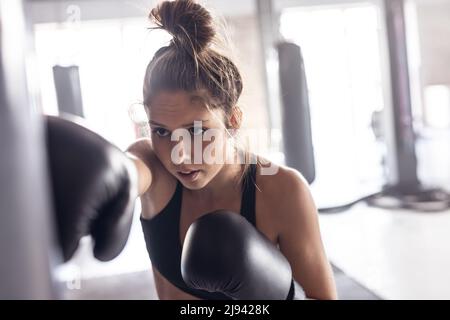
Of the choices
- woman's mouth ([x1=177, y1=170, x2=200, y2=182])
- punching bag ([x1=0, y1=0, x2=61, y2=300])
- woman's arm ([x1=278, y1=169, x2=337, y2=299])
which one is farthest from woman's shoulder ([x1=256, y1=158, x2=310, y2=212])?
punching bag ([x1=0, y1=0, x2=61, y2=300])

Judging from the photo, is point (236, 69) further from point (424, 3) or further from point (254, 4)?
point (424, 3)

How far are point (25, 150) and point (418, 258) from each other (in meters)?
0.84

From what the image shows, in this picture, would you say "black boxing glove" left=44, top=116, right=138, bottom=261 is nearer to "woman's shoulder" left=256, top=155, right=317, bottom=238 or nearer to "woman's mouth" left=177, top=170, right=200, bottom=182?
"woman's mouth" left=177, top=170, right=200, bottom=182

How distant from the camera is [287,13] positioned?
89 centimetres

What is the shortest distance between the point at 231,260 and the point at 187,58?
33cm

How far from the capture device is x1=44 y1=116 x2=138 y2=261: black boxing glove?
59 centimetres

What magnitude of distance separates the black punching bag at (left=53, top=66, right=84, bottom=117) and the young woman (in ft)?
0.36

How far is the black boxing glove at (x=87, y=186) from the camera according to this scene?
0.59m

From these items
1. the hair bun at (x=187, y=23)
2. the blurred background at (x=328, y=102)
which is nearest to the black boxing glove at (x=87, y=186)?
the blurred background at (x=328, y=102)

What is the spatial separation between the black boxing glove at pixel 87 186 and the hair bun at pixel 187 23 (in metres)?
0.21

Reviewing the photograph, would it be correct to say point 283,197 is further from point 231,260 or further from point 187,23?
point 187,23

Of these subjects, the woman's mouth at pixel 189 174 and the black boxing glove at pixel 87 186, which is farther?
the woman's mouth at pixel 189 174

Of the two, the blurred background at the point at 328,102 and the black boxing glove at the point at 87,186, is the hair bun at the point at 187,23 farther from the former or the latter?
the black boxing glove at the point at 87,186
